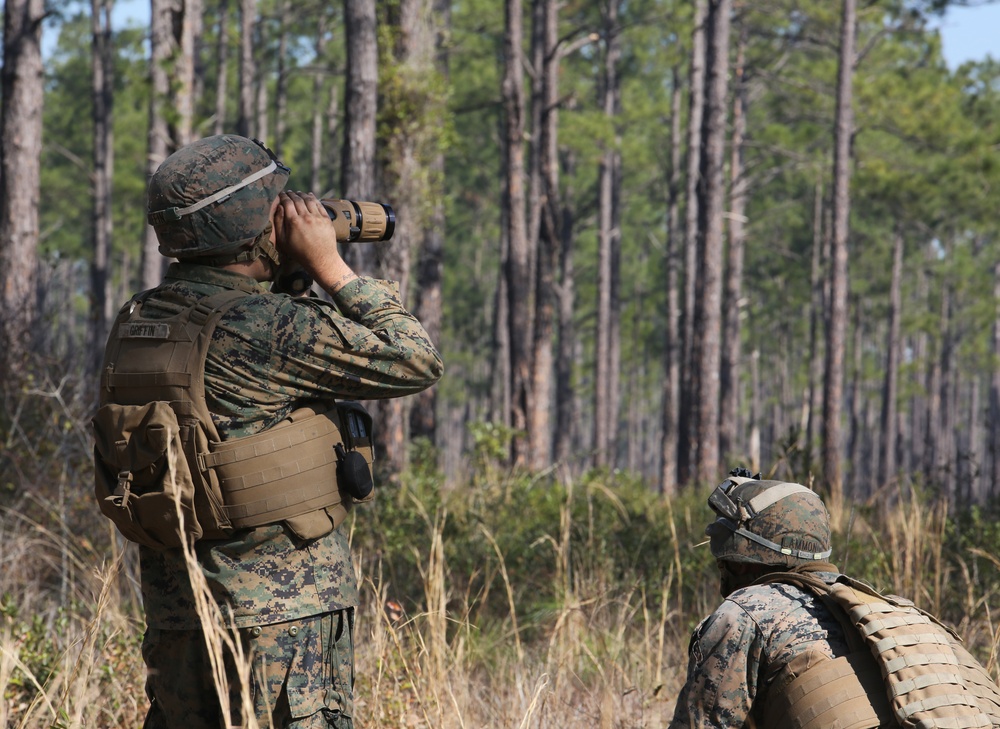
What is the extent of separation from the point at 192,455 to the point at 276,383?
8.9 inches

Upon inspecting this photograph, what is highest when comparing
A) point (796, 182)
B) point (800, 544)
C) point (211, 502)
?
point (796, 182)

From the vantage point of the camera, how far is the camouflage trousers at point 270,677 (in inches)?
86.1

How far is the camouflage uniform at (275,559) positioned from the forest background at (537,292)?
→ 213mm

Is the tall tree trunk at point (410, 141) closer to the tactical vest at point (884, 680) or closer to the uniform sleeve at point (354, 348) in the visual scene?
the uniform sleeve at point (354, 348)

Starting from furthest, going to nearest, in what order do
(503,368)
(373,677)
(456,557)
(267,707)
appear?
1. (503,368)
2. (456,557)
3. (373,677)
4. (267,707)

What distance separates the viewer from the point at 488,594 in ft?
18.8

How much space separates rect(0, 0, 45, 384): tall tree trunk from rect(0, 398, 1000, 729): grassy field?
113 inches

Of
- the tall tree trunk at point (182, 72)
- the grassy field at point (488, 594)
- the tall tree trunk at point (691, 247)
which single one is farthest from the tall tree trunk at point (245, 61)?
the grassy field at point (488, 594)

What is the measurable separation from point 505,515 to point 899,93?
17456 millimetres

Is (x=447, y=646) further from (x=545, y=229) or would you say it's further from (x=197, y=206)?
(x=545, y=229)

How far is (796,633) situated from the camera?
7.52ft

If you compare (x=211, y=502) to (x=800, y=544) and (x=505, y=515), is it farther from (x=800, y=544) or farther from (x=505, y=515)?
(x=505, y=515)

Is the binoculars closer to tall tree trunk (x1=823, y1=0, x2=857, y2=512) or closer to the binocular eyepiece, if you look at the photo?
the binocular eyepiece

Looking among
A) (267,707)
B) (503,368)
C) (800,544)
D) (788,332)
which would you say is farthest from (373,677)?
(788,332)
